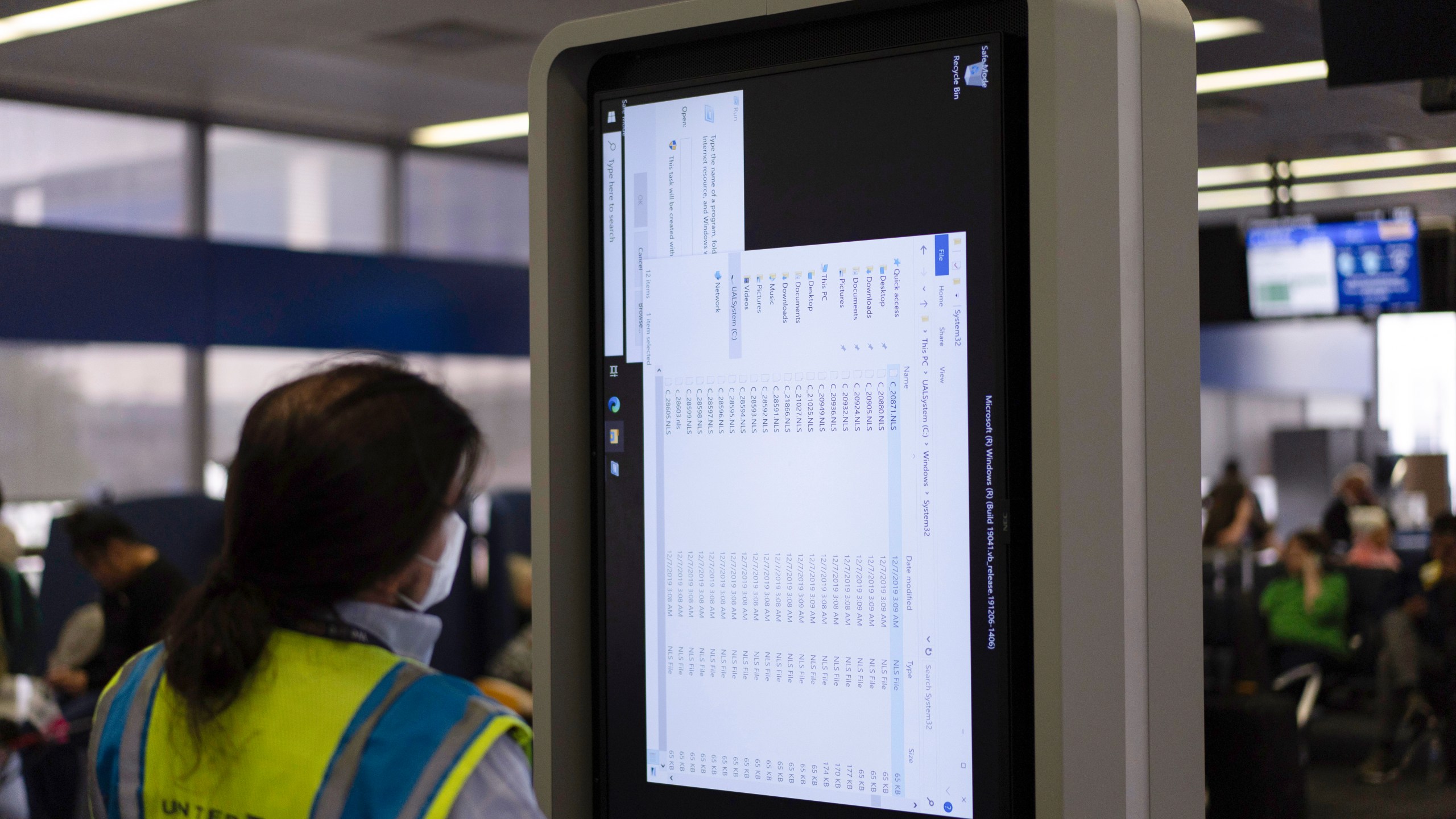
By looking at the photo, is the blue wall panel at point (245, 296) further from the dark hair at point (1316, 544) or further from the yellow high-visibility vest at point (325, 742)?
the yellow high-visibility vest at point (325, 742)

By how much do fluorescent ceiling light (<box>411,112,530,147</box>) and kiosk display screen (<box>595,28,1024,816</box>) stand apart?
6.07 meters

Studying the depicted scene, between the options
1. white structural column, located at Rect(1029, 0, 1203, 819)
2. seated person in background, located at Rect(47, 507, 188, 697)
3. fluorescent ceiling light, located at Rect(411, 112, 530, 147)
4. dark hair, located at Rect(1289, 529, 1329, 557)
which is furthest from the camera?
fluorescent ceiling light, located at Rect(411, 112, 530, 147)

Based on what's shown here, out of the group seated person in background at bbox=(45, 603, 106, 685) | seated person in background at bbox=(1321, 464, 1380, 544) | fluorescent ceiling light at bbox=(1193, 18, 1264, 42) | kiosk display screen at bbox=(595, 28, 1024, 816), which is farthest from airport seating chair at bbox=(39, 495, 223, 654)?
seated person in background at bbox=(1321, 464, 1380, 544)

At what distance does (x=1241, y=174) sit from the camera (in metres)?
6.09

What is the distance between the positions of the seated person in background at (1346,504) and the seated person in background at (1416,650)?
105 inches

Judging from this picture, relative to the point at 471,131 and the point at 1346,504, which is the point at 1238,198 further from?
the point at 471,131

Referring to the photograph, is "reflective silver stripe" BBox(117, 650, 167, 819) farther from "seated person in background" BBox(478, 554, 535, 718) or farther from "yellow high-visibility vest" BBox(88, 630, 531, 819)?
"seated person in background" BBox(478, 554, 535, 718)

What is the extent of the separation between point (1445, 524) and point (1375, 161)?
376cm

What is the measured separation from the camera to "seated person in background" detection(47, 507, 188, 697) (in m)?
5.18

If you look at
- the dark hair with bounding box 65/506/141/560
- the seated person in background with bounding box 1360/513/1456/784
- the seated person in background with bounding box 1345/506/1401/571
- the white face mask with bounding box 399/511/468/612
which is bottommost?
Result: the seated person in background with bounding box 1360/513/1456/784

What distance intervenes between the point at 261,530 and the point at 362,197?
7.45 m

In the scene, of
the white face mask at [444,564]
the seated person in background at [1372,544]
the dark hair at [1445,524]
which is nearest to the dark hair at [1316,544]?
the seated person in background at [1372,544]

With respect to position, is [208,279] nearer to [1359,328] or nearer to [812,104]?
[812,104]

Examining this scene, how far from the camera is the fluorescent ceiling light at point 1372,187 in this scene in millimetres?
2531
